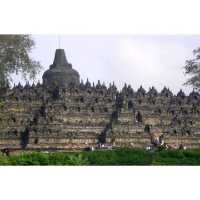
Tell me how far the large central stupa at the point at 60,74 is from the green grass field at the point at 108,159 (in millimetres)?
2292

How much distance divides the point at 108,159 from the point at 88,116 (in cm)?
900

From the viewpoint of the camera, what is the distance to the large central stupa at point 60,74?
18975mm

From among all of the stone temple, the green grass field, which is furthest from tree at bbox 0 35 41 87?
the stone temple

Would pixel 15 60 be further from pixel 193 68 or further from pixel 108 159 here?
pixel 193 68

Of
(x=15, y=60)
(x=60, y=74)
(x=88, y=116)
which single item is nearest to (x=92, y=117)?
(x=88, y=116)

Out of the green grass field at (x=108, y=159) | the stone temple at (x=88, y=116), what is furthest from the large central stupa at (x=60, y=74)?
the green grass field at (x=108, y=159)

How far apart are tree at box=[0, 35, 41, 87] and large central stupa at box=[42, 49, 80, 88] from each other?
0.60m

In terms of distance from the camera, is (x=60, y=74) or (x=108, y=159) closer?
(x=108, y=159)

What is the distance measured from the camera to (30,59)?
1845cm

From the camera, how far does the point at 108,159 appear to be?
16.6 meters

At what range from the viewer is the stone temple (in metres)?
22.9
